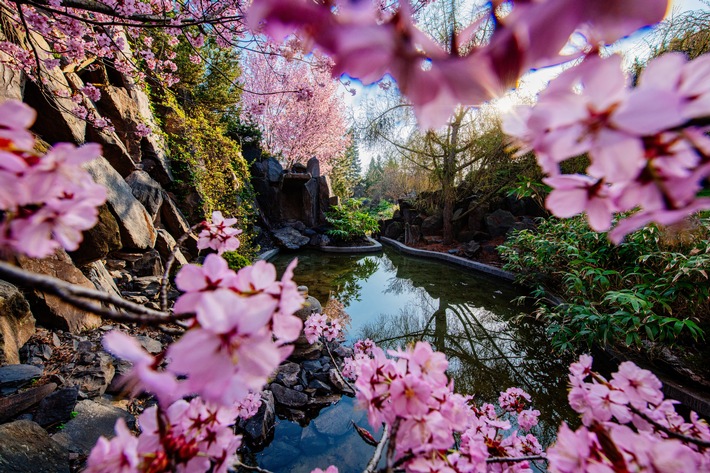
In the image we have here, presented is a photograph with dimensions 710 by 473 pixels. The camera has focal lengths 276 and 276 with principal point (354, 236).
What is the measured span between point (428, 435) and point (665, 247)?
363cm

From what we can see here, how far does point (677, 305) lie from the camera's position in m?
2.46

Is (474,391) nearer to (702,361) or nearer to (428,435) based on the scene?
(702,361)

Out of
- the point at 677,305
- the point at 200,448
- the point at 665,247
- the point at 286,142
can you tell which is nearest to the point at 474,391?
the point at 677,305

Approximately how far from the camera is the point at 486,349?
340 centimetres

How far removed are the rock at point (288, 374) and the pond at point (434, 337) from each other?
1.24 feet

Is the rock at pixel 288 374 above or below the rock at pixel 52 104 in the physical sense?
below

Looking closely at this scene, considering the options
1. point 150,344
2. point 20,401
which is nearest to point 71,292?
point 20,401

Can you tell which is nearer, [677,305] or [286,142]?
[677,305]

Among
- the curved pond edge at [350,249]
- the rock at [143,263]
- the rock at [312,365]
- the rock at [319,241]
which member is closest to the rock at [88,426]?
the rock at [312,365]

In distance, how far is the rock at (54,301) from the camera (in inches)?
88.1

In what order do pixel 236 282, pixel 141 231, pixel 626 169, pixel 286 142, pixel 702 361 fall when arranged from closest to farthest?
pixel 626 169 → pixel 236 282 → pixel 702 361 → pixel 141 231 → pixel 286 142

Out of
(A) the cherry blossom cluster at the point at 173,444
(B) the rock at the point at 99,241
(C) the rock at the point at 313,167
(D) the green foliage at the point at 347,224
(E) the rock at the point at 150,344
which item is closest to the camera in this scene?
(A) the cherry blossom cluster at the point at 173,444

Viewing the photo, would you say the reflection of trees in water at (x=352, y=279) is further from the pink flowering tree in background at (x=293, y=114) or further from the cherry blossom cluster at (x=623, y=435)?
the pink flowering tree in background at (x=293, y=114)

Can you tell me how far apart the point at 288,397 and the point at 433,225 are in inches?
374
